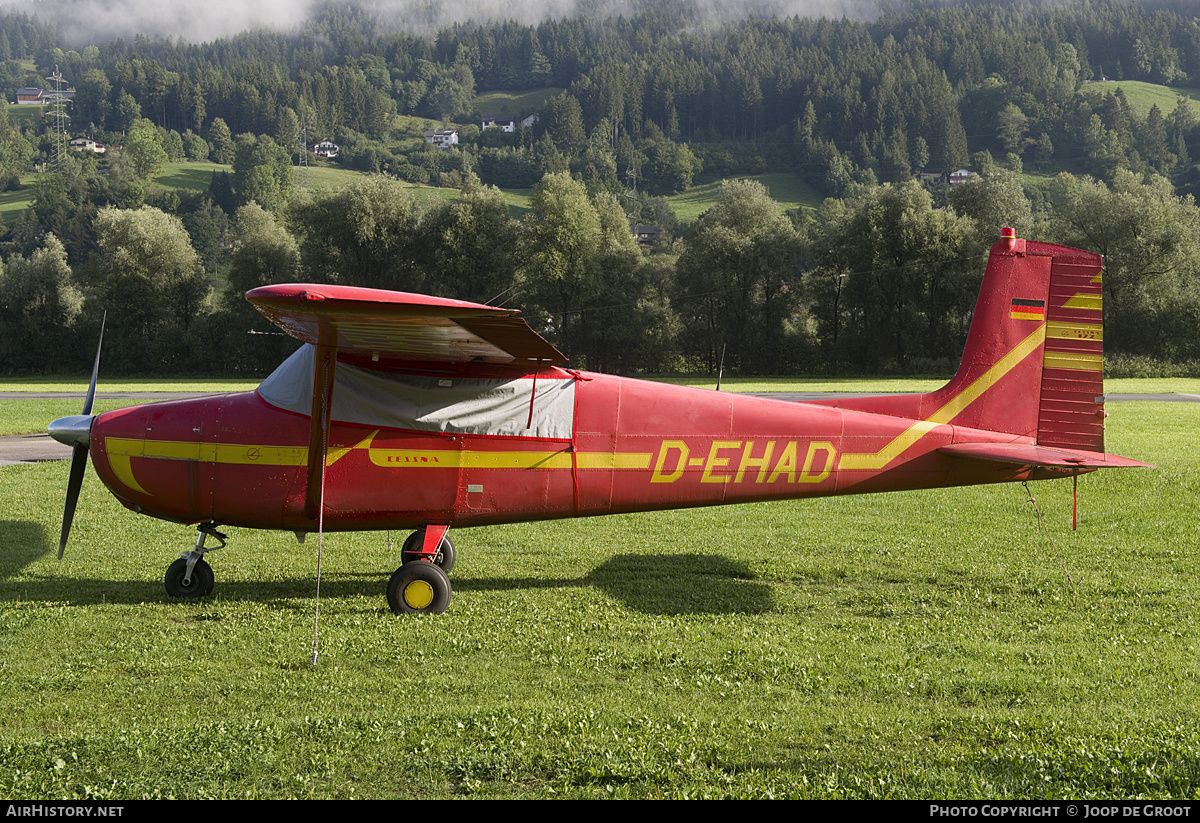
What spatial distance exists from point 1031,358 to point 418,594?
6384 mm

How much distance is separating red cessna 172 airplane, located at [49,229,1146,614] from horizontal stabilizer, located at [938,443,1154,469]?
26 mm

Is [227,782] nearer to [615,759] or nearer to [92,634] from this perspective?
[615,759]

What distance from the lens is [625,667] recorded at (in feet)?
21.7

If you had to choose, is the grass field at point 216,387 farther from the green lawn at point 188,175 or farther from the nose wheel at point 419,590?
the green lawn at point 188,175

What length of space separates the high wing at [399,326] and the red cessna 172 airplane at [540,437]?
0.05 m

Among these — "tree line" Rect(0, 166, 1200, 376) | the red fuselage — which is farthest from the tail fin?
"tree line" Rect(0, 166, 1200, 376)

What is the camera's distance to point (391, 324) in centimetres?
718

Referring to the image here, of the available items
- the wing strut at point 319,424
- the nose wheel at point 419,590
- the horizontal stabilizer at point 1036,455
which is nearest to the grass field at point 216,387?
the wing strut at point 319,424

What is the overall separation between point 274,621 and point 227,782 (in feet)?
10.7

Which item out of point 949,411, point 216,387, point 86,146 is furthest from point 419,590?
point 86,146

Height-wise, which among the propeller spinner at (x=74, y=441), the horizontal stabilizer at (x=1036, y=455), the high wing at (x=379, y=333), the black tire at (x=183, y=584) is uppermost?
the high wing at (x=379, y=333)

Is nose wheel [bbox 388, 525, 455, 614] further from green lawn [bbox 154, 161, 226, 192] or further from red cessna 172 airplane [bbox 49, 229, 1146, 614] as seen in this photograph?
green lawn [bbox 154, 161, 226, 192]

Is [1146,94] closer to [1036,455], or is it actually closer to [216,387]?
[216,387]

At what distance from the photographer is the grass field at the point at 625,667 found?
4691mm
